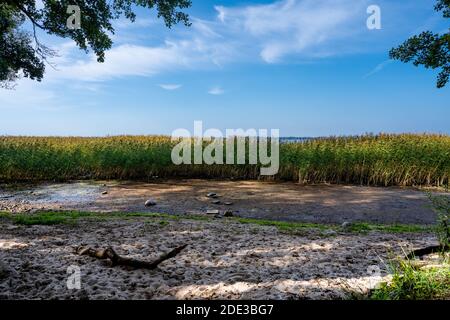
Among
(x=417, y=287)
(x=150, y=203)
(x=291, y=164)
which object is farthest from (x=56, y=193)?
(x=417, y=287)

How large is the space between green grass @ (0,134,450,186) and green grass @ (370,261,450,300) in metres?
11.3

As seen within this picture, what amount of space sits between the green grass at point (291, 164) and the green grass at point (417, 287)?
37.2 feet

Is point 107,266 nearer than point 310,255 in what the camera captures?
Yes

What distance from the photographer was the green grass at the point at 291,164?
15109 millimetres

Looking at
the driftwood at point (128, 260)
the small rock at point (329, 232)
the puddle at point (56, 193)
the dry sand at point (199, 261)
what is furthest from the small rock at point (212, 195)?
the driftwood at point (128, 260)

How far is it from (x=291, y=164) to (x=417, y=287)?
12.1 metres

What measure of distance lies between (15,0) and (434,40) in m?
15.4

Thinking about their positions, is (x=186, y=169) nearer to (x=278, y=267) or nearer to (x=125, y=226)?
(x=125, y=226)

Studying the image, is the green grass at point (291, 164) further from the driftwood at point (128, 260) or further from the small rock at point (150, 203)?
the driftwood at point (128, 260)

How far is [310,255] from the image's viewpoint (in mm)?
5008

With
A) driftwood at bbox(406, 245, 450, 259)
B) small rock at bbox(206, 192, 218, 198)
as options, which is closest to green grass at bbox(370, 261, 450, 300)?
driftwood at bbox(406, 245, 450, 259)

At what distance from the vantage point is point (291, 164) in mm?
15453

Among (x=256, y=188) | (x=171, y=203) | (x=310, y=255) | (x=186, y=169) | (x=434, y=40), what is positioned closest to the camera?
(x=310, y=255)
